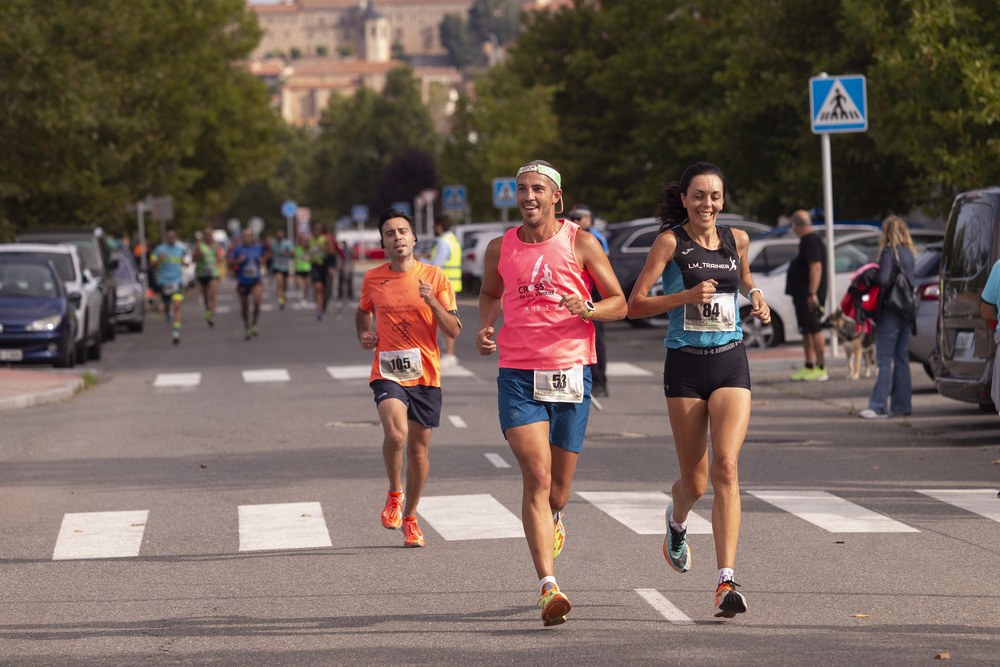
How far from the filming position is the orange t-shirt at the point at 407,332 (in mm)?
8758

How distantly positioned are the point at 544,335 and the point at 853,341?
11.8 metres

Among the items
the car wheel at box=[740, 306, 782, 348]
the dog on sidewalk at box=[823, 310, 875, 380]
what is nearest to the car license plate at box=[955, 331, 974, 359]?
the dog on sidewalk at box=[823, 310, 875, 380]

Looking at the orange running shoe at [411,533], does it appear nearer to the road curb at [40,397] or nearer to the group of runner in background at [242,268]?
the road curb at [40,397]

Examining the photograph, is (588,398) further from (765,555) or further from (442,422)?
(442,422)

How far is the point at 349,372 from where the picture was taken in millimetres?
21000

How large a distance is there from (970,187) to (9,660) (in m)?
15.8

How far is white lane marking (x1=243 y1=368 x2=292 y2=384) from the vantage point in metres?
20.2

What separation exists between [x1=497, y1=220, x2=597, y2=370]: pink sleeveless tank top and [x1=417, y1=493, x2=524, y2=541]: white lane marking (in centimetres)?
235

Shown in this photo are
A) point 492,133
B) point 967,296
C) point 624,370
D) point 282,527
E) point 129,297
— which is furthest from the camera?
point 492,133

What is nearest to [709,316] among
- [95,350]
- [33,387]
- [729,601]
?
[729,601]

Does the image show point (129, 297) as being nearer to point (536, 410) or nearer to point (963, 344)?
point (963, 344)

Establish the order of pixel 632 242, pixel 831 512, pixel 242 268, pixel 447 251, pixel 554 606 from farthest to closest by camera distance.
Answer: pixel 632 242, pixel 242 268, pixel 447 251, pixel 831 512, pixel 554 606

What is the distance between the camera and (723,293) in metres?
6.83

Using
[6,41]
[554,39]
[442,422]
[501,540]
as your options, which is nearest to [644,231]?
[6,41]
